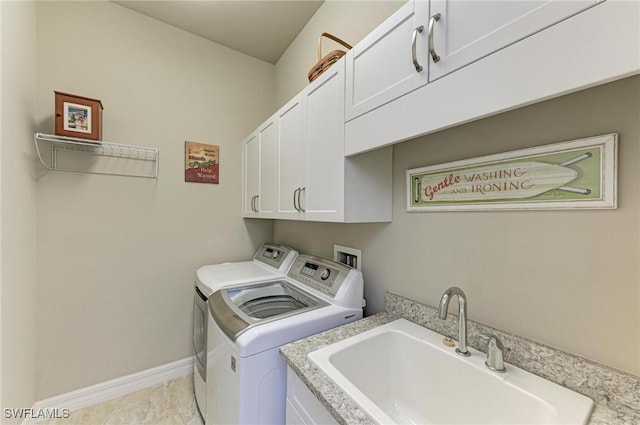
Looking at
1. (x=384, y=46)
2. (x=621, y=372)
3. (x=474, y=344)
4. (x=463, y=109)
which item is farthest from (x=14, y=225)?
(x=621, y=372)

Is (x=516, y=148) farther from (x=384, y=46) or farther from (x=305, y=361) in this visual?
(x=305, y=361)

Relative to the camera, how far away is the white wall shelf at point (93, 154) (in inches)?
66.4

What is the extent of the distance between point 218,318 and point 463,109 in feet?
4.30

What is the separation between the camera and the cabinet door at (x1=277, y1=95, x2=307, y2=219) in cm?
152

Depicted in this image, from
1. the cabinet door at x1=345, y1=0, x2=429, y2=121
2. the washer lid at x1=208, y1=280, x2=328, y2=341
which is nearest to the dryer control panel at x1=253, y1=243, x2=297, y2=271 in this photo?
the washer lid at x1=208, y1=280, x2=328, y2=341

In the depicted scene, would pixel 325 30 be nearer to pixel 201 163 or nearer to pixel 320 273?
pixel 201 163

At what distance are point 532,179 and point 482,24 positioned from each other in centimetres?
51

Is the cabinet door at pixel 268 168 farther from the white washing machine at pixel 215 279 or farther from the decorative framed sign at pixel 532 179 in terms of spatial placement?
the decorative framed sign at pixel 532 179

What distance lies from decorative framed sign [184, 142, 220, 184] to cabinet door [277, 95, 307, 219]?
2.89 ft

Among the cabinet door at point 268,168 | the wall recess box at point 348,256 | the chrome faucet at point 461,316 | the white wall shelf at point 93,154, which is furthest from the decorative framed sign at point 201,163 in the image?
the chrome faucet at point 461,316

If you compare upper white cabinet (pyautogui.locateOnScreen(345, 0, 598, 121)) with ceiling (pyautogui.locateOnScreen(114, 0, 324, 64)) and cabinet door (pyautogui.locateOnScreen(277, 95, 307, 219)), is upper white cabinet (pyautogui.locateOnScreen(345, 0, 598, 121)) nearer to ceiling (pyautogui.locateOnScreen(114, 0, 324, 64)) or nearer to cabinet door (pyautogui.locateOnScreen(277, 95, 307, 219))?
cabinet door (pyautogui.locateOnScreen(277, 95, 307, 219))

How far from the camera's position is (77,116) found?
5.43ft

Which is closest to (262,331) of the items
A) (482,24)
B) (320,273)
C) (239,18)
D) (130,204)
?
(320,273)

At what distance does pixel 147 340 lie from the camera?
2.06 metres
